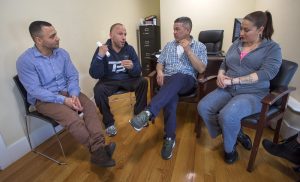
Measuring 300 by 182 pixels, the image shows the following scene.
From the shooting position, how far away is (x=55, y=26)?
7.38 ft

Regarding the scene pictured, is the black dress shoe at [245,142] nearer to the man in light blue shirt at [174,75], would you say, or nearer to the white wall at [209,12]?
the man in light blue shirt at [174,75]

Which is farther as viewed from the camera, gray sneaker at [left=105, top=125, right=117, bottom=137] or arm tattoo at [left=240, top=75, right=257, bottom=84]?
gray sneaker at [left=105, top=125, right=117, bottom=137]

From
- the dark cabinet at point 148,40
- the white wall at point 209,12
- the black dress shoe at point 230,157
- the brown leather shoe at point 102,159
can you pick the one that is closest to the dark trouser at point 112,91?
the brown leather shoe at point 102,159

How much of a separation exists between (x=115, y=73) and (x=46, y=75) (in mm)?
782

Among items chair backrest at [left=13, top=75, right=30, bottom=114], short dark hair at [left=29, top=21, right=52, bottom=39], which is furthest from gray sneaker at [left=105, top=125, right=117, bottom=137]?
short dark hair at [left=29, top=21, right=52, bottom=39]

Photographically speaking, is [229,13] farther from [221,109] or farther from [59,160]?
[59,160]

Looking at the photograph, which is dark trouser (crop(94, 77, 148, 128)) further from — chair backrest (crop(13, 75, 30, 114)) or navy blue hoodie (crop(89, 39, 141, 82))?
chair backrest (crop(13, 75, 30, 114))

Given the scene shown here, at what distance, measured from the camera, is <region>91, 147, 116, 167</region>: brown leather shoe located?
1542 millimetres

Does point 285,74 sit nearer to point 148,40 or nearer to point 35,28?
point 35,28

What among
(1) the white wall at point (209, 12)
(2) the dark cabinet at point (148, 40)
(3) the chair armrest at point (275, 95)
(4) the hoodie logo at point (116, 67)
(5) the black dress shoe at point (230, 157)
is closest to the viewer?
(3) the chair armrest at point (275, 95)

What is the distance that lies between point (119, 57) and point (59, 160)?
1.26m

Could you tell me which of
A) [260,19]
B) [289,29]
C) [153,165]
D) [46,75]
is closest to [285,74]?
[260,19]

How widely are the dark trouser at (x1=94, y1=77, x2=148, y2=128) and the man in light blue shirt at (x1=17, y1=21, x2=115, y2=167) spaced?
0.29 metres

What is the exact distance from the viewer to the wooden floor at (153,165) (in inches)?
62.6
